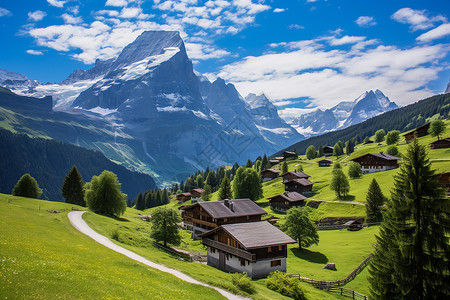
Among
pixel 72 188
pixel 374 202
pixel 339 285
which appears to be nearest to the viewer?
pixel 339 285

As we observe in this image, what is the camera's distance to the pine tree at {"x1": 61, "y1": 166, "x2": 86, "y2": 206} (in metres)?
93.8

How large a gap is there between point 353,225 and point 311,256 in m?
20.9

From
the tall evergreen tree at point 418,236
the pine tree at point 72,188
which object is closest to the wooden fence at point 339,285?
the tall evergreen tree at point 418,236

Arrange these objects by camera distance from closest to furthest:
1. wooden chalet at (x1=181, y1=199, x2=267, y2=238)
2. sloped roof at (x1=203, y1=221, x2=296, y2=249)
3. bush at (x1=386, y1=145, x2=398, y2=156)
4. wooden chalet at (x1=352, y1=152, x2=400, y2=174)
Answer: sloped roof at (x1=203, y1=221, x2=296, y2=249), wooden chalet at (x1=181, y1=199, x2=267, y2=238), wooden chalet at (x1=352, y1=152, x2=400, y2=174), bush at (x1=386, y1=145, x2=398, y2=156)

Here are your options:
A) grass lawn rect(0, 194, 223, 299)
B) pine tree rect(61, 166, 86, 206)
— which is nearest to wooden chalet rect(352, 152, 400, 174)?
grass lawn rect(0, 194, 223, 299)

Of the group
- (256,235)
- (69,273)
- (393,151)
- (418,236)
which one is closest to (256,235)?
(256,235)

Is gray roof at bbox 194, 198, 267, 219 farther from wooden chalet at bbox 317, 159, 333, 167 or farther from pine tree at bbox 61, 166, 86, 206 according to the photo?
wooden chalet at bbox 317, 159, 333, 167

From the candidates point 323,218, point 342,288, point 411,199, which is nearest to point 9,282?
point 411,199

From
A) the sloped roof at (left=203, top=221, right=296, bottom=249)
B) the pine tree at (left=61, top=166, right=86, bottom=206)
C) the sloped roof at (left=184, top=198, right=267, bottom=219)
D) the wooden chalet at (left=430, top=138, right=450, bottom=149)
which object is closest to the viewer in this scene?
the sloped roof at (left=203, top=221, right=296, bottom=249)

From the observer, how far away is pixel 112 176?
77375 millimetres

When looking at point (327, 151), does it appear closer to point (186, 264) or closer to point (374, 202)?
point (374, 202)

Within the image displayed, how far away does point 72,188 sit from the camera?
9425 cm

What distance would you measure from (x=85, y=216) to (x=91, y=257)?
34075 millimetres

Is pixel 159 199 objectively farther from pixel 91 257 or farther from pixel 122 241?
pixel 91 257
